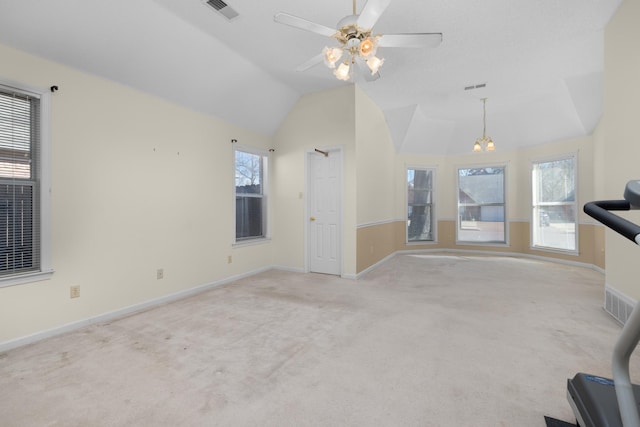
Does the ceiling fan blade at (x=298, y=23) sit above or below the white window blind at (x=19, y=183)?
above

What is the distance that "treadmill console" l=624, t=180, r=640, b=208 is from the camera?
2.65 ft

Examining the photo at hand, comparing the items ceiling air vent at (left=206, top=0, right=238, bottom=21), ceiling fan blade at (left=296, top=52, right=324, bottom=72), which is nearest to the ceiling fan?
ceiling fan blade at (left=296, top=52, right=324, bottom=72)

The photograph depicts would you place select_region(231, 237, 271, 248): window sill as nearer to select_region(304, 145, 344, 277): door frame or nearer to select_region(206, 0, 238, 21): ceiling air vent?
select_region(304, 145, 344, 277): door frame

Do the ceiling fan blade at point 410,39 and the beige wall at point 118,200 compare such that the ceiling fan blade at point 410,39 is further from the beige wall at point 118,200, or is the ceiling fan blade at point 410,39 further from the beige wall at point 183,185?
the beige wall at point 118,200

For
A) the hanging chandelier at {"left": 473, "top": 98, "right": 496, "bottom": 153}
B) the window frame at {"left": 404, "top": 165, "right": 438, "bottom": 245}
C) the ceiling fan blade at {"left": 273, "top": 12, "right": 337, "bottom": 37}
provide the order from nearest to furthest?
the ceiling fan blade at {"left": 273, "top": 12, "right": 337, "bottom": 37} < the hanging chandelier at {"left": 473, "top": 98, "right": 496, "bottom": 153} < the window frame at {"left": 404, "top": 165, "right": 438, "bottom": 245}

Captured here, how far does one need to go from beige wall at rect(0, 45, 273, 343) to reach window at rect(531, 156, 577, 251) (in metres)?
6.49

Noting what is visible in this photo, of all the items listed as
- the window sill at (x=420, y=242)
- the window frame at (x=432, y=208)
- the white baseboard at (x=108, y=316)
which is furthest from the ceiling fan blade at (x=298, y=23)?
the window sill at (x=420, y=242)

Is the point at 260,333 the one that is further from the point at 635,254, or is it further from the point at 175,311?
the point at 635,254

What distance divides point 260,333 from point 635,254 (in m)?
3.45

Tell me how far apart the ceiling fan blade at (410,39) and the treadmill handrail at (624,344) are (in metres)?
1.67

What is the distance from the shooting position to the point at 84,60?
269 cm

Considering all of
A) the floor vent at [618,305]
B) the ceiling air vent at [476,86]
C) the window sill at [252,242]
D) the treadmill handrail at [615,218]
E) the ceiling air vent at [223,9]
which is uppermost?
the ceiling air vent at [476,86]

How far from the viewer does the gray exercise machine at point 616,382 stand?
0.87 m

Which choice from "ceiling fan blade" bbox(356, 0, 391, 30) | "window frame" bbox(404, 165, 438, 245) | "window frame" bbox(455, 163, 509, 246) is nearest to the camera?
"ceiling fan blade" bbox(356, 0, 391, 30)
